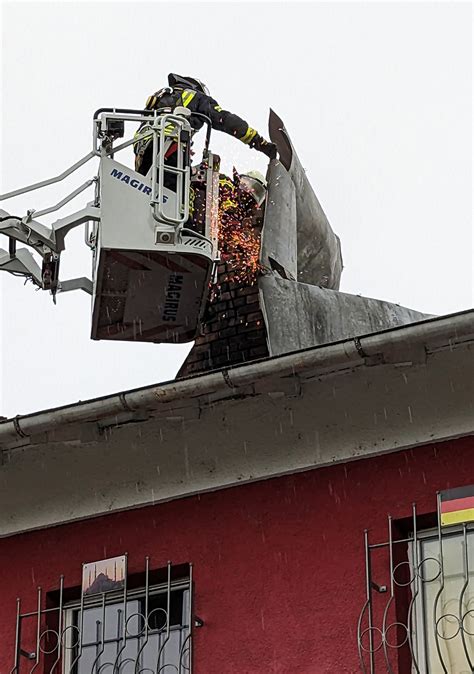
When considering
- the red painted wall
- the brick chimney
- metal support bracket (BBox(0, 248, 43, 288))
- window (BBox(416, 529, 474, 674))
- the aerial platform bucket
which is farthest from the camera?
the brick chimney

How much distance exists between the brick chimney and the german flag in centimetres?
359

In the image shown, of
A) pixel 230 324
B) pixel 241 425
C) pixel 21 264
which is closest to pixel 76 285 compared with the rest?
pixel 21 264

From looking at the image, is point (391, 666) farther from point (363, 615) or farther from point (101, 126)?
point (101, 126)

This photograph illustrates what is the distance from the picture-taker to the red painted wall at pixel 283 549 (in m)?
7.17

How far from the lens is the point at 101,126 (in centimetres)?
847

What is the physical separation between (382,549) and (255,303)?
3.88 m

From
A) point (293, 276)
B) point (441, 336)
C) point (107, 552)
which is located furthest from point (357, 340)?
point (293, 276)

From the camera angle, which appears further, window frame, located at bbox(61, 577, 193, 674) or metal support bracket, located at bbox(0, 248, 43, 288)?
metal support bracket, located at bbox(0, 248, 43, 288)

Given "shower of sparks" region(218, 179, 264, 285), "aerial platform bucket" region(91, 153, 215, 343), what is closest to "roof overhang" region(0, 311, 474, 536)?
"aerial platform bucket" region(91, 153, 215, 343)

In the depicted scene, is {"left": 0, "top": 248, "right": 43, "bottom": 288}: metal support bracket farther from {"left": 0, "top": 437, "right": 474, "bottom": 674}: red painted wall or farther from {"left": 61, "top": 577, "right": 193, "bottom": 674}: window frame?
Answer: {"left": 61, "top": 577, "right": 193, "bottom": 674}: window frame

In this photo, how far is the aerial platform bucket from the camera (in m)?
8.27

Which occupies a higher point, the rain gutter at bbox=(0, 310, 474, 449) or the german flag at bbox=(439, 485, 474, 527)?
the rain gutter at bbox=(0, 310, 474, 449)

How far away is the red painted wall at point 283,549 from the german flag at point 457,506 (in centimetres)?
7

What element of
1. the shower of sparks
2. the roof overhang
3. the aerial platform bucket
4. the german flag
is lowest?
the german flag
